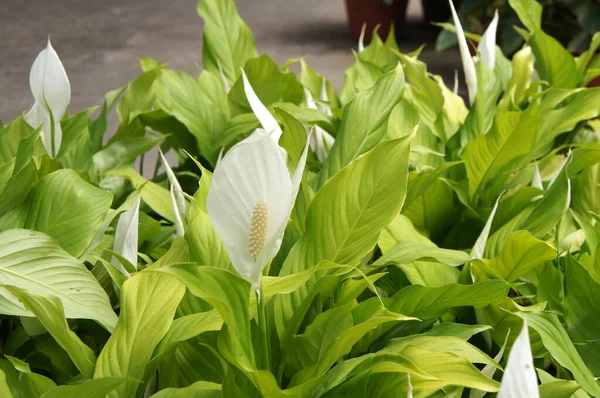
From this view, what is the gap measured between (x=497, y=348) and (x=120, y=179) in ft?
1.49

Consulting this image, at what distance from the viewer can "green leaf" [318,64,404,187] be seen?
703 mm

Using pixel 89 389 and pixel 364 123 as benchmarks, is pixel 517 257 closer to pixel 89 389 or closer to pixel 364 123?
pixel 364 123

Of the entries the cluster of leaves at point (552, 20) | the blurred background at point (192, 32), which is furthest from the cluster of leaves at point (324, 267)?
the blurred background at point (192, 32)

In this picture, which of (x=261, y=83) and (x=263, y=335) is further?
(x=261, y=83)

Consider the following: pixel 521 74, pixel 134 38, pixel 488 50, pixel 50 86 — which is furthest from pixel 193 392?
pixel 134 38

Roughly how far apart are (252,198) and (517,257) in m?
0.31

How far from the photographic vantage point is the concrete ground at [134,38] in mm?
3980

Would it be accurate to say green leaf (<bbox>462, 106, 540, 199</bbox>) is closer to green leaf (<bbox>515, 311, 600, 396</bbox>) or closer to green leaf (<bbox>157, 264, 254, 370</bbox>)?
green leaf (<bbox>515, 311, 600, 396</bbox>)

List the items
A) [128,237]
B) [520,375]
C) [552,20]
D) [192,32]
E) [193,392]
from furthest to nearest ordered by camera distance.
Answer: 1. [192,32]
2. [552,20]
3. [128,237]
4. [193,392]
5. [520,375]

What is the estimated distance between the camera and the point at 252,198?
0.46 metres

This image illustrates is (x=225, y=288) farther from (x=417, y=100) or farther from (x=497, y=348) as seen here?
(x=417, y=100)

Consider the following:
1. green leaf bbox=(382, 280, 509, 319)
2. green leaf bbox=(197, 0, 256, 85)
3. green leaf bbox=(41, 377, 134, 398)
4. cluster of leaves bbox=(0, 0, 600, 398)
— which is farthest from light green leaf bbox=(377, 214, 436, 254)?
green leaf bbox=(197, 0, 256, 85)

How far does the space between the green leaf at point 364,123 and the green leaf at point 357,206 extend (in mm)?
121

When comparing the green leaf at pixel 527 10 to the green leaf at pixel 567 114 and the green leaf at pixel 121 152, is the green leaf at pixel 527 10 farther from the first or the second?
the green leaf at pixel 121 152
